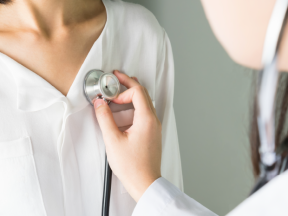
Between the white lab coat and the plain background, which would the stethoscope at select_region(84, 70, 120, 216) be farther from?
the plain background

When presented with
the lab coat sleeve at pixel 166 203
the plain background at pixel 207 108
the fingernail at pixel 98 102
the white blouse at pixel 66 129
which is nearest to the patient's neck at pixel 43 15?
the white blouse at pixel 66 129

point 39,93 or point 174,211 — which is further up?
point 39,93

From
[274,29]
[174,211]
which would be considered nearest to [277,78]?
[274,29]

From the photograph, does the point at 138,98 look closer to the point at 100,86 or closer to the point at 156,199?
the point at 100,86

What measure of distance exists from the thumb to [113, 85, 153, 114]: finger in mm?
51

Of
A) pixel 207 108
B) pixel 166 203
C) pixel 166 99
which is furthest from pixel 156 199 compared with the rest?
pixel 207 108

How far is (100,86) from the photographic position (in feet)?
2.02

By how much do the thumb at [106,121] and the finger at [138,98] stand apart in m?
0.05

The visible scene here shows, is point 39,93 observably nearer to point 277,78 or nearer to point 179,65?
Result: point 277,78

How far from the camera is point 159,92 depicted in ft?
2.80

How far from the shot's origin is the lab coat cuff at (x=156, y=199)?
1.73 feet

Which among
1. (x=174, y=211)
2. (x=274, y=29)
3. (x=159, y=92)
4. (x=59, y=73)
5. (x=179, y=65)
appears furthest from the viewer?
(x=179, y=65)

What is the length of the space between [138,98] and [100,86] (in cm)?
9

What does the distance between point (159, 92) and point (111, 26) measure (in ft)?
0.84
